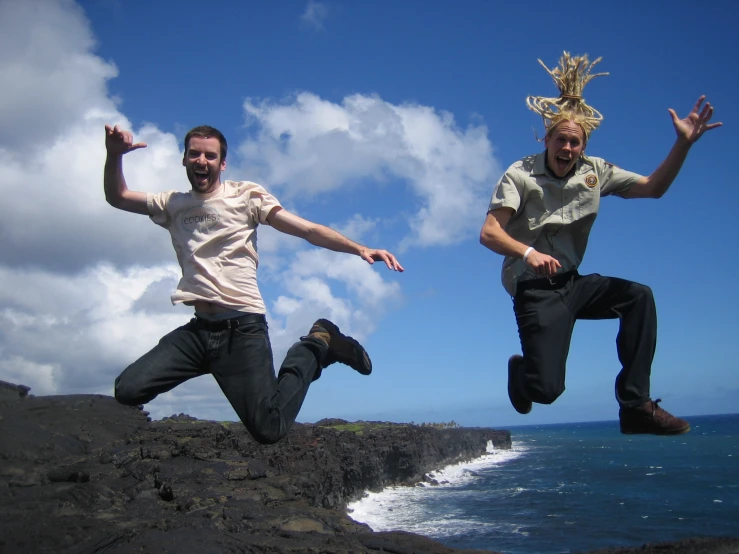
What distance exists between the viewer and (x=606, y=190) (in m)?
4.75

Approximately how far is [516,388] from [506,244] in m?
1.20

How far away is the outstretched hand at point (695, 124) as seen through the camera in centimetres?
444

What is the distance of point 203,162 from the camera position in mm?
4758

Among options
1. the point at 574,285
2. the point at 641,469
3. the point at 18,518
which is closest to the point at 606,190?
the point at 574,285

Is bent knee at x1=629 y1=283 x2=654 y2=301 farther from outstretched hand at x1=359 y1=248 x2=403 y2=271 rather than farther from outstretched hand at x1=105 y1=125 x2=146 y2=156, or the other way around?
outstretched hand at x1=105 y1=125 x2=146 y2=156

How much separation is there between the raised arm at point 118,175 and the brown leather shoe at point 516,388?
119 inches

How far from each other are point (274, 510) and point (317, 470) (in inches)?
706

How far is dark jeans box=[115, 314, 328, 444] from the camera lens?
4.55 m

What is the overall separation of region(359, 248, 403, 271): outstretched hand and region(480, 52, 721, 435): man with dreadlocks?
71 cm

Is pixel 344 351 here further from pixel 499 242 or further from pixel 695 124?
pixel 695 124

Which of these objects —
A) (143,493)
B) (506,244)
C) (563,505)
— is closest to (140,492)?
(143,493)

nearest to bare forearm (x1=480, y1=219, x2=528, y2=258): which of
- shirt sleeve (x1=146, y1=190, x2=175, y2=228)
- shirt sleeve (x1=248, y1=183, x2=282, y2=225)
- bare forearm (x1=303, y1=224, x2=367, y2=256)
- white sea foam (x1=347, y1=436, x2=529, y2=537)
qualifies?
bare forearm (x1=303, y1=224, x2=367, y2=256)

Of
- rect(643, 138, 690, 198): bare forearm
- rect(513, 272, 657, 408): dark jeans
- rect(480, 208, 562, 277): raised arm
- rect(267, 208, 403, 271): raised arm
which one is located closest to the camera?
rect(480, 208, 562, 277): raised arm

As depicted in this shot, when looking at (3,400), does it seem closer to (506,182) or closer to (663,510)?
(506,182)
